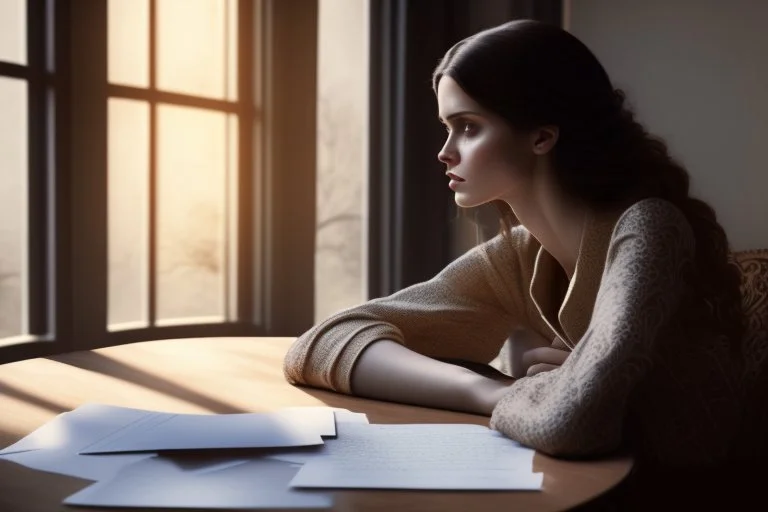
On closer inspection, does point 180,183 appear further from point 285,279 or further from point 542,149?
point 542,149

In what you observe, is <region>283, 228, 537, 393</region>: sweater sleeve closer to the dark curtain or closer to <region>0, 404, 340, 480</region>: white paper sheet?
<region>0, 404, 340, 480</region>: white paper sheet

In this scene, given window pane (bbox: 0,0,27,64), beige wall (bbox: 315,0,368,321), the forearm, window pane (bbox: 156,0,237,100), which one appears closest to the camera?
the forearm

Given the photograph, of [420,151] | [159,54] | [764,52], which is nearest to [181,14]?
[159,54]

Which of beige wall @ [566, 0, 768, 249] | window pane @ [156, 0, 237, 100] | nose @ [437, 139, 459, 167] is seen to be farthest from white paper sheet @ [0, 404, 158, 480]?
beige wall @ [566, 0, 768, 249]

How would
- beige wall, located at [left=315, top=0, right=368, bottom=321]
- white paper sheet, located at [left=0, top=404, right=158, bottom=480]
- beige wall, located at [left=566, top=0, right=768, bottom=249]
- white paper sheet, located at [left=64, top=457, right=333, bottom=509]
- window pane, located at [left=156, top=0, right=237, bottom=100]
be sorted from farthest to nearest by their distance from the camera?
beige wall, located at [left=315, top=0, right=368, bottom=321] → beige wall, located at [left=566, top=0, right=768, bottom=249] → window pane, located at [left=156, top=0, right=237, bottom=100] → white paper sheet, located at [left=0, top=404, right=158, bottom=480] → white paper sheet, located at [left=64, top=457, right=333, bottom=509]

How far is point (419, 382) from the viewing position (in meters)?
1.14

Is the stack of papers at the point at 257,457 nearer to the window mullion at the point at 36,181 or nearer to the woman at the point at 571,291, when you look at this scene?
the woman at the point at 571,291

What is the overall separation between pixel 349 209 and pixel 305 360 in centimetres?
168

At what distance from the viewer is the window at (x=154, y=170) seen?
85.5 inches

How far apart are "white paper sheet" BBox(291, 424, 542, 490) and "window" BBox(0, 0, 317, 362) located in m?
1.46

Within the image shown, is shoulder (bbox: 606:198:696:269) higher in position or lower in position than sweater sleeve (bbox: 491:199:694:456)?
higher

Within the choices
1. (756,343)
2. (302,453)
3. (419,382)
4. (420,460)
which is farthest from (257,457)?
(756,343)

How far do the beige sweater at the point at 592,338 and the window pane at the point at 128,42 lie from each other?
131 cm

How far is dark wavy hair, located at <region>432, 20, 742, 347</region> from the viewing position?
114 cm
